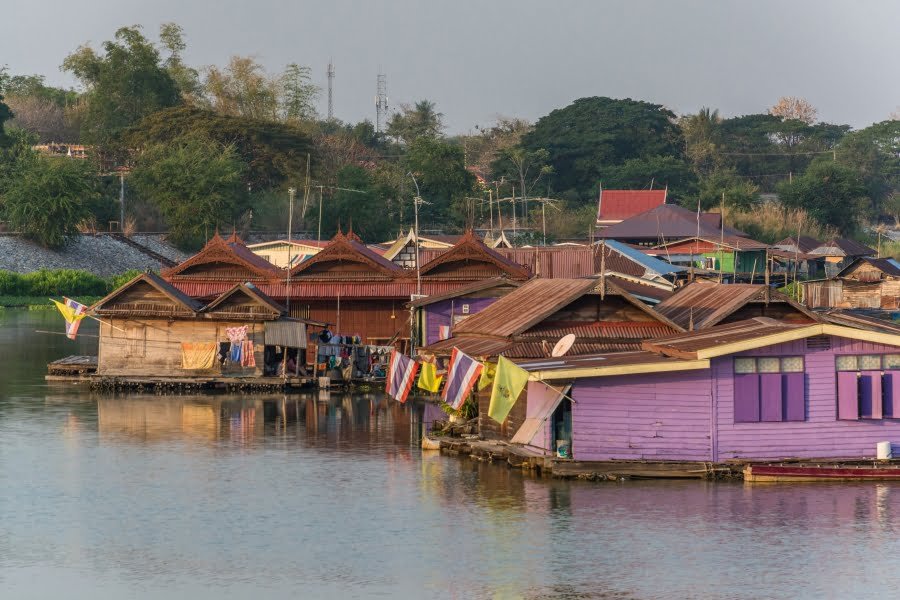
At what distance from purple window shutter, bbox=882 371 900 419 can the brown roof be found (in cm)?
173

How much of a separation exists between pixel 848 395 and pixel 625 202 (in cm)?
7447

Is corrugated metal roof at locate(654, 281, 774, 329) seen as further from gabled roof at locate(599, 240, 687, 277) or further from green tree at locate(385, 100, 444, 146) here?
green tree at locate(385, 100, 444, 146)

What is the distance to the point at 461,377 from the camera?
29.5 metres

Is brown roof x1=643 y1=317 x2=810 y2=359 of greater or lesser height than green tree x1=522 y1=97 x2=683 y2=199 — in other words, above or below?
below

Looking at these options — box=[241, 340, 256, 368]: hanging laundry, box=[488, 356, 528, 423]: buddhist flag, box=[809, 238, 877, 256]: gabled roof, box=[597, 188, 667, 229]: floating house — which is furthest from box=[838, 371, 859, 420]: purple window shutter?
box=[597, 188, 667, 229]: floating house

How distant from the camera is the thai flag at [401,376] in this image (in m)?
34.0

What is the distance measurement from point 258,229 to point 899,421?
259 ft

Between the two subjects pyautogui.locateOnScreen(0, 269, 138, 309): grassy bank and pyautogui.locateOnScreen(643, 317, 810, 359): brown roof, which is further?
pyautogui.locateOnScreen(0, 269, 138, 309): grassy bank

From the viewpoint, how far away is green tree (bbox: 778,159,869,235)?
10594cm

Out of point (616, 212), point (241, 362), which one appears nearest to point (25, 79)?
point (616, 212)

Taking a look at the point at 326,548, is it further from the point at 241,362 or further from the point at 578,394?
the point at 241,362

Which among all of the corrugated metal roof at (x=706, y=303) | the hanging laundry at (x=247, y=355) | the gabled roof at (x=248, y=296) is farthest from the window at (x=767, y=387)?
the hanging laundry at (x=247, y=355)

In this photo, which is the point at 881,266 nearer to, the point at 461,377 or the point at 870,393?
the point at 870,393

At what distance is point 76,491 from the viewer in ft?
93.6
